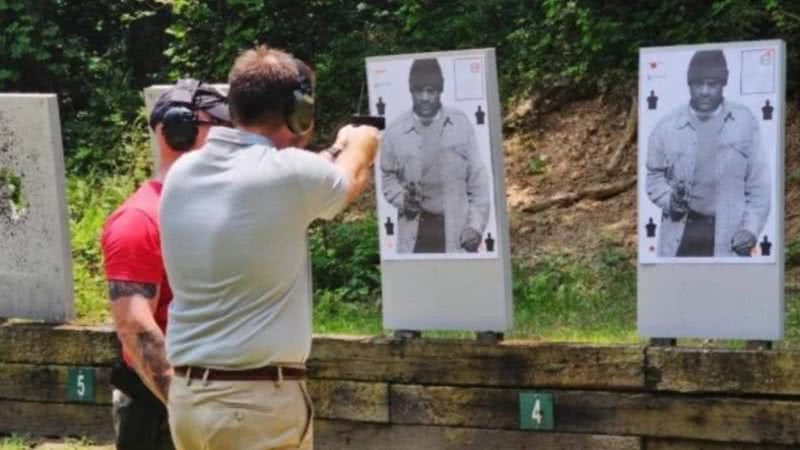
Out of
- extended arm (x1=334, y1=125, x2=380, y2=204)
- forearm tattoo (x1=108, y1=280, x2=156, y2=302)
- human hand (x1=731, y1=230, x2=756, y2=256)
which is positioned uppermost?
extended arm (x1=334, y1=125, x2=380, y2=204)

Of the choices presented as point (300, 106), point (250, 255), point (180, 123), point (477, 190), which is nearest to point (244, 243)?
point (250, 255)

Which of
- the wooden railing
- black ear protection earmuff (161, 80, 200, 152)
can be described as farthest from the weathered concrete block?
black ear protection earmuff (161, 80, 200, 152)

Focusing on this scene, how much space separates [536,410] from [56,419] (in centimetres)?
253

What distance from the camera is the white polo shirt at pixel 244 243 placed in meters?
3.29

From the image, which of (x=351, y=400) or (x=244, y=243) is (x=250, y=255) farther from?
(x=351, y=400)

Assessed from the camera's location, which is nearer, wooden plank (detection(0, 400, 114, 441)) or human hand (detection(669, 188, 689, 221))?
human hand (detection(669, 188, 689, 221))

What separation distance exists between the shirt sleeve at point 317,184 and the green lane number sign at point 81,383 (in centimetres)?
367

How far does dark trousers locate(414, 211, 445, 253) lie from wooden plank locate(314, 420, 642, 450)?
82 centimetres

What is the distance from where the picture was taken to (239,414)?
10.9ft

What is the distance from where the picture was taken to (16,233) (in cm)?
673

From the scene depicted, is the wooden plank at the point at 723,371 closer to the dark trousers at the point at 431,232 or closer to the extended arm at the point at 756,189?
the extended arm at the point at 756,189

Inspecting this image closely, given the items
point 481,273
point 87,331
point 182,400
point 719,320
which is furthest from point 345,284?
point 182,400

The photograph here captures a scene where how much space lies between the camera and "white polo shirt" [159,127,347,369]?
329 centimetres

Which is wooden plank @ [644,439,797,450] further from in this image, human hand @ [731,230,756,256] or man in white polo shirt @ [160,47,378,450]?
man in white polo shirt @ [160,47,378,450]
